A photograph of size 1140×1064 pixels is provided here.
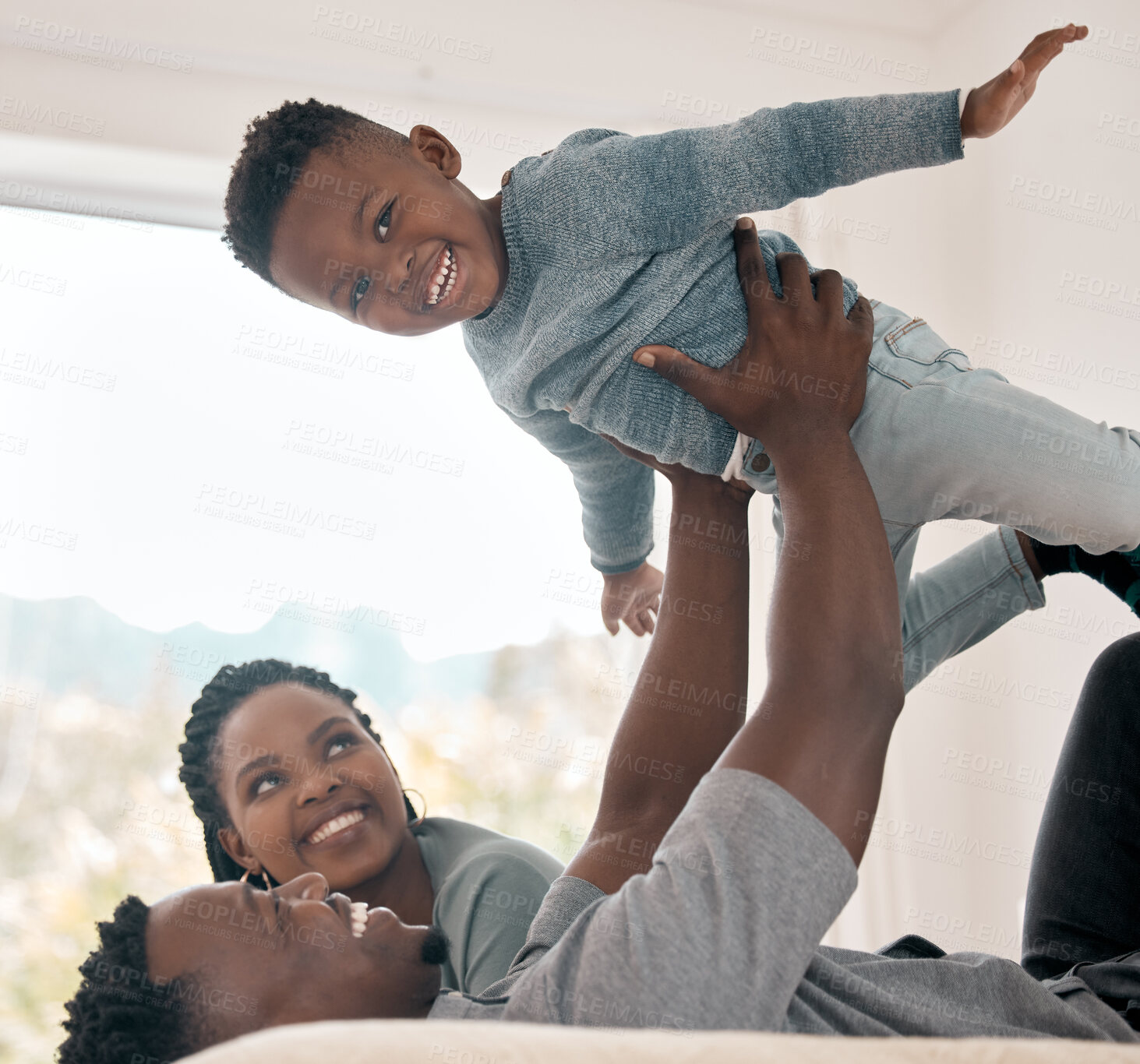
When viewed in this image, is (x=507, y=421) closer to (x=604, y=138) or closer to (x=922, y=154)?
(x=604, y=138)

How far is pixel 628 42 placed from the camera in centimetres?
199

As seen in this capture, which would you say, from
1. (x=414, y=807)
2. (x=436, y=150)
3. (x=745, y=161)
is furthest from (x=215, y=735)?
(x=745, y=161)

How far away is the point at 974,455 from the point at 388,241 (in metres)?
0.66

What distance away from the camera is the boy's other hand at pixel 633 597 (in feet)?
4.42

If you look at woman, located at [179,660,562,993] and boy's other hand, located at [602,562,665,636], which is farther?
boy's other hand, located at [602,562,665,636]

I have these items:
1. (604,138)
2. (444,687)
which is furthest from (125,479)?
(604,138)

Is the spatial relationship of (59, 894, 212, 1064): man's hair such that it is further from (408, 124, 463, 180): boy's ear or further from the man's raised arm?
(408, 124, 463, 180): boy's ear

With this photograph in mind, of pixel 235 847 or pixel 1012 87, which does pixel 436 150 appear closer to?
pixel 1012 87

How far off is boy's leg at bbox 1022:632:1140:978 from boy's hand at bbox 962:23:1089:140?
58 cm

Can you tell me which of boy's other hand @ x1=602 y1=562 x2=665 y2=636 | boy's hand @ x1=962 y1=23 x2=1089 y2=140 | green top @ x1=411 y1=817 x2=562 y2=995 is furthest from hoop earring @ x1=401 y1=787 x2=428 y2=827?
boy's hand @ x1=962 y1=23 x2=1089 y2=140

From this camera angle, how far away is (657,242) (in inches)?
38.7

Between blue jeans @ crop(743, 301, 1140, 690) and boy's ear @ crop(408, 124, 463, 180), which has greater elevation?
boy's ear @ crop(408, 124, 463, 180)

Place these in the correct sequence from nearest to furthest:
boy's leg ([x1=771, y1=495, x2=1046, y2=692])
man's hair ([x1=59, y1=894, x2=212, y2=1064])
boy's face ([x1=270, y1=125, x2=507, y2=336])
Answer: man's hair ([x1=59, y1=894, x2=212, y2=1064]) < boy's face ([x1=270, y1=125, x2=507, y2=336]) < boy's leg ([x1=771, y1=495, x2=1046, y2=692])

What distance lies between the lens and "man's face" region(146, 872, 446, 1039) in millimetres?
771
